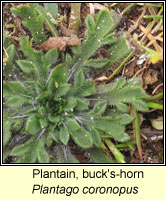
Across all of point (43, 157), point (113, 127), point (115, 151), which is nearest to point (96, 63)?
point (113, 127)

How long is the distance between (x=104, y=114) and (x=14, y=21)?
1.36 meters

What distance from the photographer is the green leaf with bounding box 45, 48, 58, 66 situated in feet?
7.88

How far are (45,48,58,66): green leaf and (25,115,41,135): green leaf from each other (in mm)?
523

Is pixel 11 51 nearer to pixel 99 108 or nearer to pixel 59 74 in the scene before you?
pixel 59 74

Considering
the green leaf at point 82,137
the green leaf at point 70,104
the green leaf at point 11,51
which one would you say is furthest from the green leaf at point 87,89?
the green leaf at point 11,51

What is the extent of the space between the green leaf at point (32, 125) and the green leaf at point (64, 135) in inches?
8.2

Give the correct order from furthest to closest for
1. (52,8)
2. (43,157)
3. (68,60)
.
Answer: (52,8)
(68,60)
(43,157)

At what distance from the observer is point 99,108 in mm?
2436

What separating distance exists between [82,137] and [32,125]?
0.45 m

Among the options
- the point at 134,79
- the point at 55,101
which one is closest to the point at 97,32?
the point at 134,79

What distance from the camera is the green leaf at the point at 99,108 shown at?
2.40 metres

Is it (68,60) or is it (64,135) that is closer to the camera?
(64,135)

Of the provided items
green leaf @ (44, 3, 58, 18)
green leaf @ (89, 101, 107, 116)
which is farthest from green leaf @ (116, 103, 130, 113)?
green leaf @ (44, 3, 58, 18)

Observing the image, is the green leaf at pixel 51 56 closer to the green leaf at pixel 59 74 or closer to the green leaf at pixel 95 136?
the green leaf at pixel 59 74
